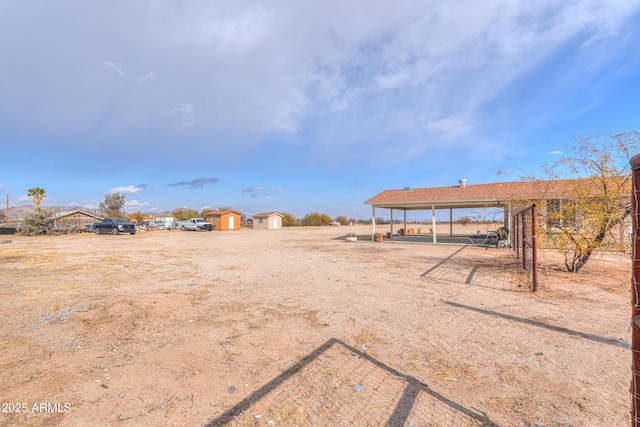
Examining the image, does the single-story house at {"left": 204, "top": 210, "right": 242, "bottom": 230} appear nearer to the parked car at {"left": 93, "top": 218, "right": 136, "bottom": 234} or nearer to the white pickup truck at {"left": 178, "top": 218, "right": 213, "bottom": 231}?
the white pickup truck at {"left": 178, "top": 218, "right": 213, "bottom": 231}

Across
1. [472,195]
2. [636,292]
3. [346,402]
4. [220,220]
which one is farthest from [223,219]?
[636,292]

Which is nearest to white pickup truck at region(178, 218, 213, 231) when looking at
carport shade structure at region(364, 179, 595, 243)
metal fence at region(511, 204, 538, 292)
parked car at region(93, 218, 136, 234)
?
parked car at region(93, 218, 136, 234)

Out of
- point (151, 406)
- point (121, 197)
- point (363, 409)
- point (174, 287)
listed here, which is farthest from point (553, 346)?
point (121, 197)

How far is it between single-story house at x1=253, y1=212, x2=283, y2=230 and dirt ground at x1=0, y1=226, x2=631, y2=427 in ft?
116

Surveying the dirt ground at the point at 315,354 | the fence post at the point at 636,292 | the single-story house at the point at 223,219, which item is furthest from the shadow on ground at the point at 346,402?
the single-story house at the point at 223,219

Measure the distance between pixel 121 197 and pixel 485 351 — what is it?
72627mm

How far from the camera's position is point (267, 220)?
139 feet

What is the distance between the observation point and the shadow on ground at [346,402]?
92.2 inches

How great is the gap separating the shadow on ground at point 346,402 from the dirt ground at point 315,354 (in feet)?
0.05

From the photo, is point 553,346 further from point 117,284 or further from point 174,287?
point 117,284

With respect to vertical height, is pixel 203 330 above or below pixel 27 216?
below

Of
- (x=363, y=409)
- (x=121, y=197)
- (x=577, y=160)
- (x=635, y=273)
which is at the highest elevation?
(x=121, y=197)

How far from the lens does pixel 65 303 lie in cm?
549

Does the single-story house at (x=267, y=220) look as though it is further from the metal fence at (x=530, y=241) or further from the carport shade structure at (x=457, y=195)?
the metal fence at (x=530, y=241)
